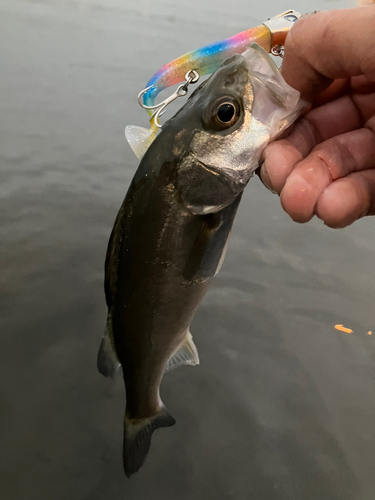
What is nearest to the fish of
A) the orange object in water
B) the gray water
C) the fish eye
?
the fish eye

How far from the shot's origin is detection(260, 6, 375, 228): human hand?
0.92 m

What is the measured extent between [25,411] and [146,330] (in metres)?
1.09

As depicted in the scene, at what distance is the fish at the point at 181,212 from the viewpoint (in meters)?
1.00

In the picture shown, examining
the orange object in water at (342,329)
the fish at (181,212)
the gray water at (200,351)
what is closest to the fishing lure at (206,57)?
the fish at (181,212)

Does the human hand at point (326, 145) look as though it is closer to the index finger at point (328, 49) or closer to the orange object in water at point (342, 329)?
the index finger at point (328, 49)

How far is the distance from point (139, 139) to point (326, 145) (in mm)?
594

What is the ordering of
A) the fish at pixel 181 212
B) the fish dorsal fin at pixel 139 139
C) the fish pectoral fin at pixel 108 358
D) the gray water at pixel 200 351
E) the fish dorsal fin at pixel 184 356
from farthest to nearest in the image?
the gray water at pixel 200 351
the fish dorsal fin at pixel 184 356
the fish pectoral fin at pixel 108 358
the fish dorsal fin at pixel 139 139
the fish at pixel 181 212

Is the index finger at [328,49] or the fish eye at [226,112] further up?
the index finger at [328,49]

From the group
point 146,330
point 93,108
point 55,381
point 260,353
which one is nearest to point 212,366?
point 260,353

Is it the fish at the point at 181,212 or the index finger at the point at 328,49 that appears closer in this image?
the index finger at the point at 328,49

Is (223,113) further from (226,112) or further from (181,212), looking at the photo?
(181,212)

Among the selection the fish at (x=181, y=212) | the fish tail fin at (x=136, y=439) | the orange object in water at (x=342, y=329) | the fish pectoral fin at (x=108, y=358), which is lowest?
the orange object in water at (x=342, y=329)

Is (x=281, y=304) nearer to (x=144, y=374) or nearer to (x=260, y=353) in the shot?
(x=260, y=353)

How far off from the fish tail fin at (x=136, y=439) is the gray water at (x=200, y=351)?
1.32 ft
